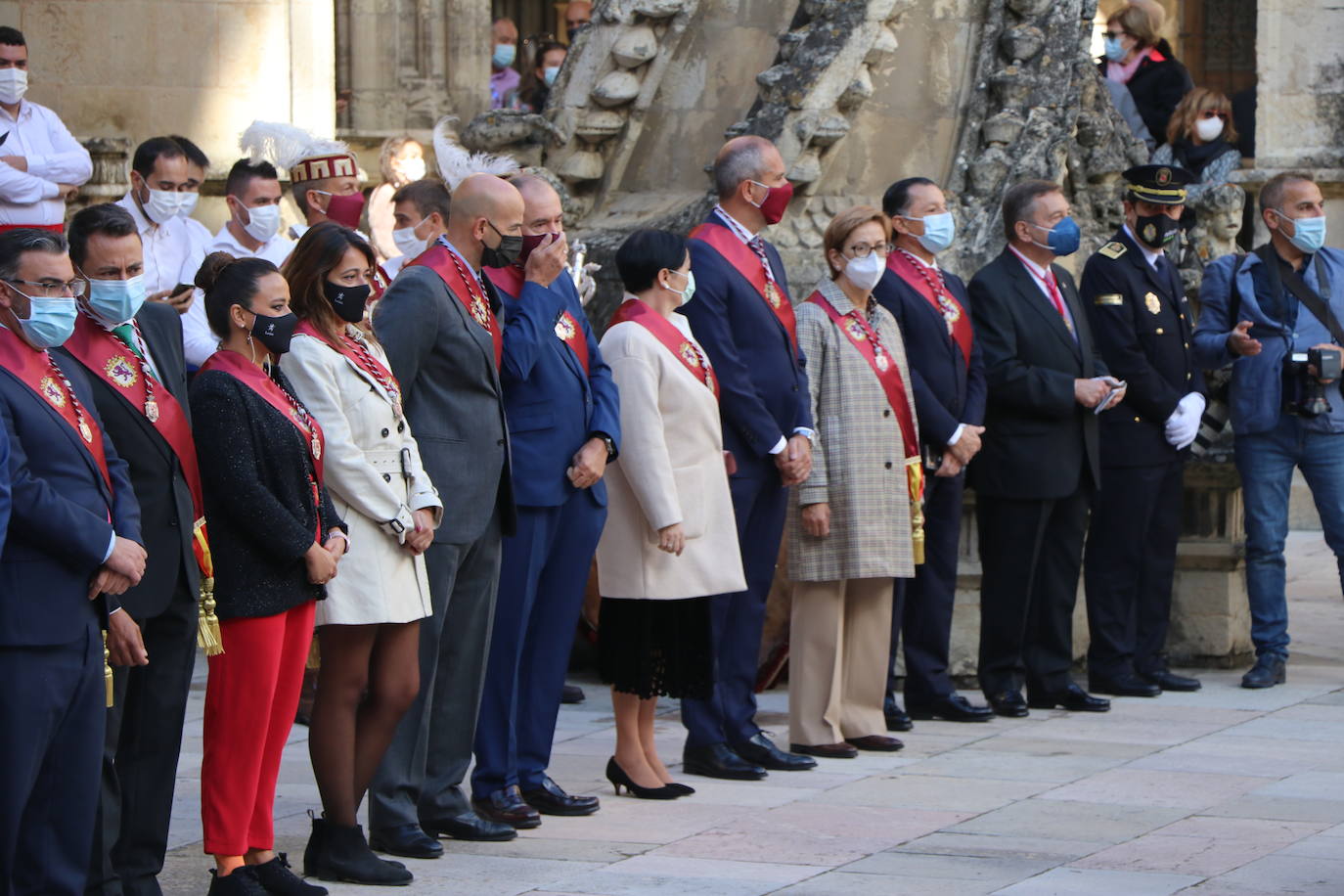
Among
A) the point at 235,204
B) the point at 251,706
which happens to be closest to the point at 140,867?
the point at 251,706

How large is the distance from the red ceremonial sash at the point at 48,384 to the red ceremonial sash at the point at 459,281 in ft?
4.75

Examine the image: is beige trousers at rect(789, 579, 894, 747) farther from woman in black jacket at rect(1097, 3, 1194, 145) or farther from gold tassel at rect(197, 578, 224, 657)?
woman in black jacket at rect(1097, 3, 1194, 145)

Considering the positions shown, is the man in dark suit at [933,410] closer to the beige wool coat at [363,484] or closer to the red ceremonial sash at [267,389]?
the beige wool coat at [363,484]

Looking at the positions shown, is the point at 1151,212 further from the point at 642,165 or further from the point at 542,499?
the point at 542,499

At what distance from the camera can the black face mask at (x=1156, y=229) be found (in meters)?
9.36

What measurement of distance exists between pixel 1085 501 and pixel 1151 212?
3.72ft

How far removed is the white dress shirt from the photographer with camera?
4.35 m

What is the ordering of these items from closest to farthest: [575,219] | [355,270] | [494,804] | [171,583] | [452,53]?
[171,583] → [355,270] → [494,804] → [575,219] → [452,53]

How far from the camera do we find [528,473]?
22.5 ft

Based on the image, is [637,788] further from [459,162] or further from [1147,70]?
[1147,70]

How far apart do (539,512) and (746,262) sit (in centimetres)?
136

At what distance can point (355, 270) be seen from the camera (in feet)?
20.2

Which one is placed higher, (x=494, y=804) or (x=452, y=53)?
(x=452, y=53)

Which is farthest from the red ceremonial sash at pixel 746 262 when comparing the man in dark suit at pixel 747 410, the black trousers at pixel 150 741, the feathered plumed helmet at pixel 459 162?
the black trousers at pixel 150 741
